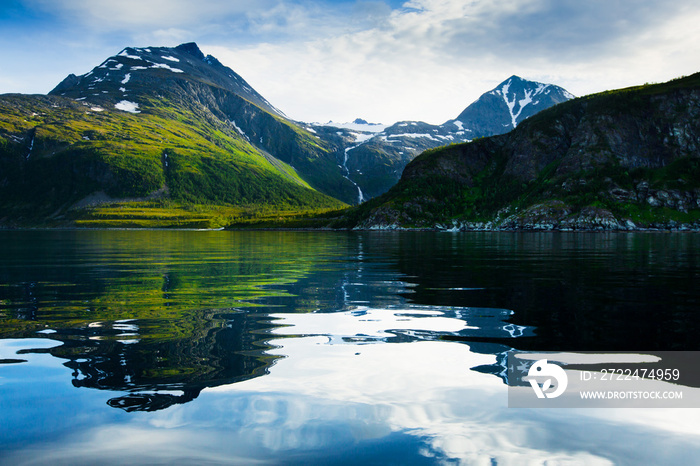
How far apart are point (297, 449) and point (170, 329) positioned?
11.0 meters

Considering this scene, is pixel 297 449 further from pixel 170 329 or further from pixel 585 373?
pixel 170 329

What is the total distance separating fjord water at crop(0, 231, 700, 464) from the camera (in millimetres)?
7695

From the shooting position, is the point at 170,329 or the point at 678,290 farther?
the point at 678,290

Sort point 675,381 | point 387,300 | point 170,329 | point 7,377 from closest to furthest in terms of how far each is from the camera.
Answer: point 675,381
point 7,377
point 170,329
point 387,300

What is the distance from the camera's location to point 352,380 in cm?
1109

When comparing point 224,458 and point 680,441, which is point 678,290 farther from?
point 224,458

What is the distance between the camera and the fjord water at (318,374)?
303 inches

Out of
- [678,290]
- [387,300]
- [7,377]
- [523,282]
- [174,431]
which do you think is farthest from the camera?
[523,282]

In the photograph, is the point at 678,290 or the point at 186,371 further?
the point at 678,290

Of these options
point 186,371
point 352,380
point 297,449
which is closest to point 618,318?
point 352,380

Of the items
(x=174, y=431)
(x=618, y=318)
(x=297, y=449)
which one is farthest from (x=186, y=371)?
(x=618, y=318)

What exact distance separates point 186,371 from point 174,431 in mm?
3583

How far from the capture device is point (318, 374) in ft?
38.1

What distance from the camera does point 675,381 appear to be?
34.7 feet
